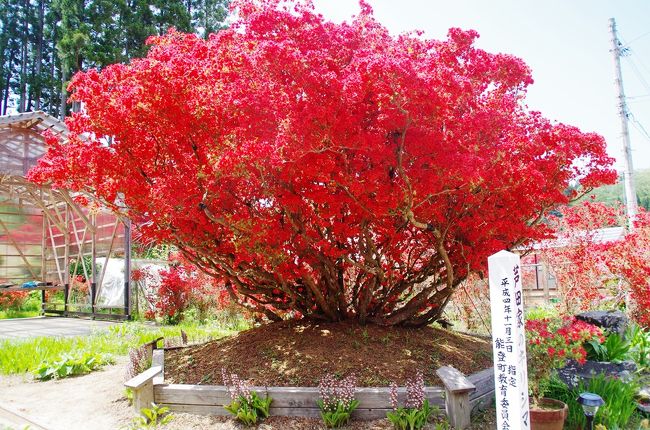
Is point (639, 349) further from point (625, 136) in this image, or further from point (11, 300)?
point (11, 300)

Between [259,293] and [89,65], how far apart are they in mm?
19819

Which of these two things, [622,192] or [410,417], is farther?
[622,192]

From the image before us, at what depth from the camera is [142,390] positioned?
4.64 meters

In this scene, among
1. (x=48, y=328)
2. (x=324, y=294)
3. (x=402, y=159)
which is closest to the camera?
(x=402, y=159)

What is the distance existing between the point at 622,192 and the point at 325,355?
67601 mm

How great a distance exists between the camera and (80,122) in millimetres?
5277

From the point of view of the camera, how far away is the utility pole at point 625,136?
450 inches

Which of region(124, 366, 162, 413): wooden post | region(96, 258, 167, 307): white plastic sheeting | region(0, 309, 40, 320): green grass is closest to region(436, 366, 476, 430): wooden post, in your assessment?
region(124, 366, 162, 413): wooden post

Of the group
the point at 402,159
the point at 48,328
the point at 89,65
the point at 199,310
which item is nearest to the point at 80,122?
the point at 402,159

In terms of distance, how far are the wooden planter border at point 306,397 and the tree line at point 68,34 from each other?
19.5 metres

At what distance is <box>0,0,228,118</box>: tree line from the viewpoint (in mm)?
21391

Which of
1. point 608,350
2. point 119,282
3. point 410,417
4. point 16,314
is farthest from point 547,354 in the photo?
point 16,314

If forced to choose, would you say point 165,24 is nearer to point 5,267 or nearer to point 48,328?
point 5,267

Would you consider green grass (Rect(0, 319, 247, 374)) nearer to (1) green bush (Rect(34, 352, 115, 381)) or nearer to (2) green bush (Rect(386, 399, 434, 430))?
(1) green bush (Rect(34, 352, 115, 381))
